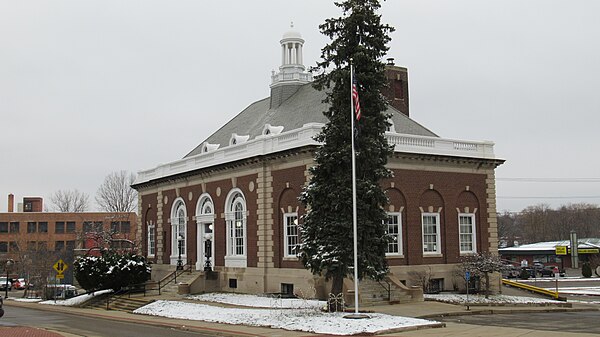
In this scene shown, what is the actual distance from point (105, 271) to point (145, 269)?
7.61ft

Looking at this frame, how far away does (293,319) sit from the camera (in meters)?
25.0

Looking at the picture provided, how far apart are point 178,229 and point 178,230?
2.7 inches

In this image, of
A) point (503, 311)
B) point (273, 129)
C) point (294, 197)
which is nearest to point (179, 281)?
point (294, 197)

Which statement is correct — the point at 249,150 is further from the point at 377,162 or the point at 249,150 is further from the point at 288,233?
the point at 377,162

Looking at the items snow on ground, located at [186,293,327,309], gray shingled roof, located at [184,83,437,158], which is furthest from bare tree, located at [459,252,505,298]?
snow on ground, located at [186,293,327,309]

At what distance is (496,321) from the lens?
2594 cm

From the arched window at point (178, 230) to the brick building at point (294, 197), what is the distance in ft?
0.40

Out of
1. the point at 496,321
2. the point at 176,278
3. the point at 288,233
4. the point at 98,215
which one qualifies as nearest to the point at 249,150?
the point at 288,233

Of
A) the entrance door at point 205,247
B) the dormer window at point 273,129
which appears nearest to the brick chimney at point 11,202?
the entrance door at point 205,247

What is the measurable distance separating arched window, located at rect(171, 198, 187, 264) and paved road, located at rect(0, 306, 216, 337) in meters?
12.2

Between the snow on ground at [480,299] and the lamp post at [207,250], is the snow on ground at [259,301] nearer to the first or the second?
the lamp post at [207,250]

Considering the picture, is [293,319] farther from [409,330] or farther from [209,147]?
[209,147]

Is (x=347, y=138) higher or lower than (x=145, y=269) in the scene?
higher

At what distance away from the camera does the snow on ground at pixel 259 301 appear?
102 feet
